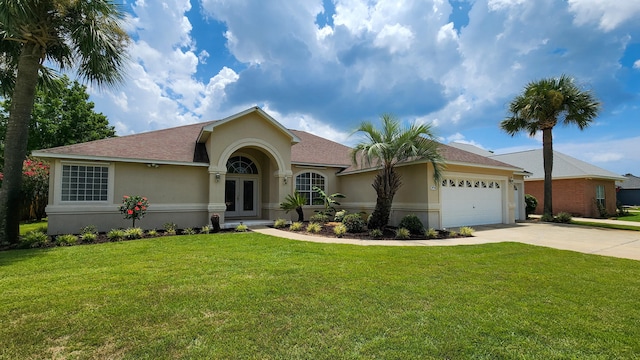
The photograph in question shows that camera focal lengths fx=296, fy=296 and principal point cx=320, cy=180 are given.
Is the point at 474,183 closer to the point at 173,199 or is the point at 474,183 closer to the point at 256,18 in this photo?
the point at 256,18

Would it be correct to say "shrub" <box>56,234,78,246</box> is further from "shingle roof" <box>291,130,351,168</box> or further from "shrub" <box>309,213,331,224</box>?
"shingle roof" <box>291,130,351,168</box>

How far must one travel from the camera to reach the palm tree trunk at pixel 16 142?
383 inches

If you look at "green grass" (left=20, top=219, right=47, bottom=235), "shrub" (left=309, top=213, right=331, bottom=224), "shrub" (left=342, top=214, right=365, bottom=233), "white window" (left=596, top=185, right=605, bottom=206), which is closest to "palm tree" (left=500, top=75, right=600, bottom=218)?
"white window" (left=596, top=185, right=605, bottom=206)

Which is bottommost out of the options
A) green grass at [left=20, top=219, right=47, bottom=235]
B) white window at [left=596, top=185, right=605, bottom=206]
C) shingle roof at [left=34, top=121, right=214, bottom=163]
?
green grass at [left=20, top=219, right=47, bottom=235]

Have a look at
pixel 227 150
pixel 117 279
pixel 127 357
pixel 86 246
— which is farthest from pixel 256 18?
pixel 127 357

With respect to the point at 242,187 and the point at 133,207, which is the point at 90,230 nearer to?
the point at 133,207

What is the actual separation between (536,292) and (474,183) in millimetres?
11499

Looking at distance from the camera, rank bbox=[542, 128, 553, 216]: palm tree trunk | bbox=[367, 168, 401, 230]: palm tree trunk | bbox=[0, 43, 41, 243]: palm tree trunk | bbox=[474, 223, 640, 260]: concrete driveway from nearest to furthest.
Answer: bbox=[474, 223, 640, 260]: concrete driveway, bbox=[0, 43, 41, 243]: palm tree trunk, bbox=[367, 168, 401, 230]: palm tree trunk, bbox=[542, 128, 553, 216]: palm tree trunk

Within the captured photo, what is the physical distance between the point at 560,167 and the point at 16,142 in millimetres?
32308

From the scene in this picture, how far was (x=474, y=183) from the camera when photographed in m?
15.7

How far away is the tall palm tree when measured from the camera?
9.61 meters

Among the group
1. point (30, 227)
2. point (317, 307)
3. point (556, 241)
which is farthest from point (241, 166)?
point (556, 241)

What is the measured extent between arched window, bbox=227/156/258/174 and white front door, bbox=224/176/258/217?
0.38 metres

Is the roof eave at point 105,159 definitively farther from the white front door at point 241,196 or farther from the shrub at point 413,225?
the shrub at point 413,225
